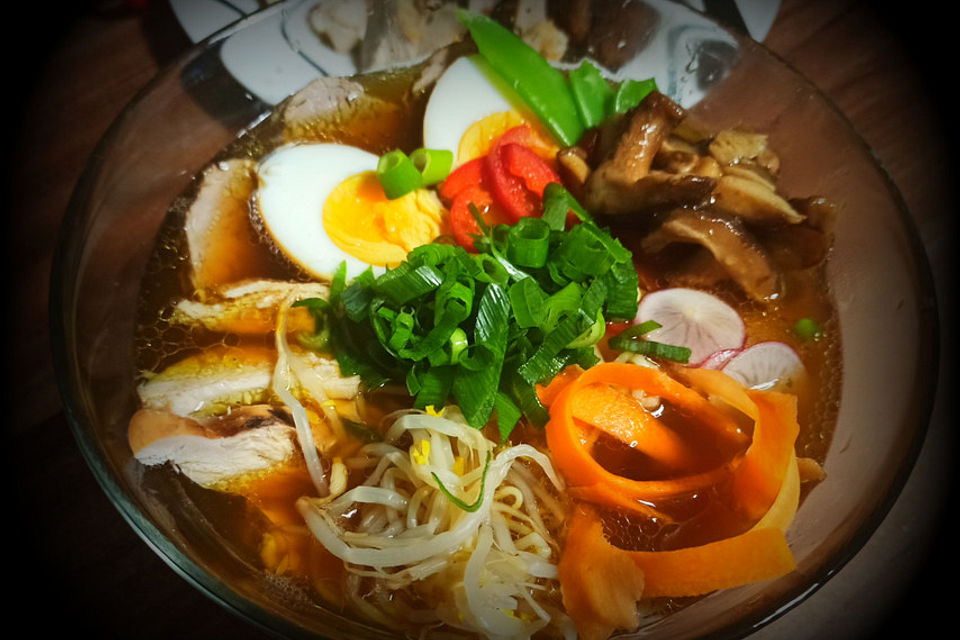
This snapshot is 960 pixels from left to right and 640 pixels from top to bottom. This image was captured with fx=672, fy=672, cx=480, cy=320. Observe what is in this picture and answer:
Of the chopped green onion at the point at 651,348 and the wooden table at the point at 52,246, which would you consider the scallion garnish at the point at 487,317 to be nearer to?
the chopped green onion at the point at 651,348

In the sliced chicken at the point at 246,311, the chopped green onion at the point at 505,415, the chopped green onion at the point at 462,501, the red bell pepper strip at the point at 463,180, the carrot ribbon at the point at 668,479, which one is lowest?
the carrot ribbon at the point at 668,479

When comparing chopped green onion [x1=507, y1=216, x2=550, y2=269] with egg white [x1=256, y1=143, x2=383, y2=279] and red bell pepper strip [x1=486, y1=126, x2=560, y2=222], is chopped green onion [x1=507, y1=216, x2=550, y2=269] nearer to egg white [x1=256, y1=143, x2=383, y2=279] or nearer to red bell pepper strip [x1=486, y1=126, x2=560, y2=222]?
red bell pepper strip [x1=486, y1=126, x2=560, y2=222]

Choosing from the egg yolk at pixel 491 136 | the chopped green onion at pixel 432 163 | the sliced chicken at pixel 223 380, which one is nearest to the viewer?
the sliced chicken at pixel 223 380

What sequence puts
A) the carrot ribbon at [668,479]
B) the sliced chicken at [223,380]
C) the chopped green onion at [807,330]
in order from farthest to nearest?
the chopped green onion at [807,330]
the sliced chicken at [223,380]
the carrot ribbon at [668,479]

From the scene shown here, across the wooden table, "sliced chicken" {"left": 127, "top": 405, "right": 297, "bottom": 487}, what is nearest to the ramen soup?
"sliced chicken" {"left": 127, "top": 405, "right": 297, "bottom": 487}

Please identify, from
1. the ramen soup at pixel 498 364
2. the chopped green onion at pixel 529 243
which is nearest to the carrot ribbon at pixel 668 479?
the ramen soup at pixel 498 364

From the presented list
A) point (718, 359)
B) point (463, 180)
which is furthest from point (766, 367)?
point (463, 180)

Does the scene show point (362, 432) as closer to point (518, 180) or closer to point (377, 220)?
point (377, 220)

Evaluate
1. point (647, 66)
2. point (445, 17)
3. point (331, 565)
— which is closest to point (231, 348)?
point (331, 565)
